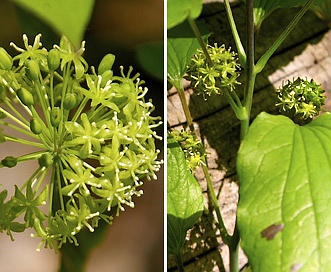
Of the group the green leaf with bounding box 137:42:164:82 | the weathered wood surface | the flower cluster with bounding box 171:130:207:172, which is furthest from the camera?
the weathered wood surface

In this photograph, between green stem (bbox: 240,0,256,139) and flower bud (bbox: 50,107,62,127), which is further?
green stem (bbox: 240,0,256,139)

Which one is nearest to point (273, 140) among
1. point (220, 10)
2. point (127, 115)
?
point (127, 115)

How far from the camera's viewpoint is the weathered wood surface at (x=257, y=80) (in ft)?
2.61

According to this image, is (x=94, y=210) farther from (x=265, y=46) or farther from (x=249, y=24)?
(x=265, y=46)

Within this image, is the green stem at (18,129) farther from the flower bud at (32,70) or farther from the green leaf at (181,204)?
the green leaf at (181,204)

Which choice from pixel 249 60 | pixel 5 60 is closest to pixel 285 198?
pixel 249 60

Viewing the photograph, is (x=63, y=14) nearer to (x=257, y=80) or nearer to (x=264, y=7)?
(x=264, y=7)

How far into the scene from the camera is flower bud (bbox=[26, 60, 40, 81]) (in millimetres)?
467

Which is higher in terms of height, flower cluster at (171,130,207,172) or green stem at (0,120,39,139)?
green stem at (0,120,39,139)

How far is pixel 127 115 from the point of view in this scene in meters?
0.50

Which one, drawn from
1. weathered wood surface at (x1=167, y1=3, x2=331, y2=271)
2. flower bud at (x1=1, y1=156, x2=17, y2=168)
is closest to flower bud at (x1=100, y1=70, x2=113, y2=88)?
flower bud at (x1=1, y1=156, x2=17, y2=168)

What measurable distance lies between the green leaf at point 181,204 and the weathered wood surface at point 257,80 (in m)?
0.10

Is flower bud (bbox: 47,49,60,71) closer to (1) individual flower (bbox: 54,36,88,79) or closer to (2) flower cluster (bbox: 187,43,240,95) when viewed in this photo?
(1) individual flower (bbox: 54,36,88,79)

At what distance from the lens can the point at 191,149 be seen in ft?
2.22
